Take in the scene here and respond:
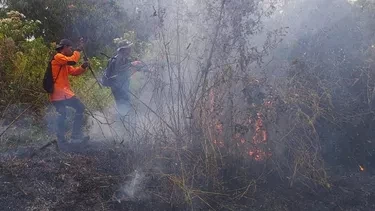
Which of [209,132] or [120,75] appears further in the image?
[120,75]

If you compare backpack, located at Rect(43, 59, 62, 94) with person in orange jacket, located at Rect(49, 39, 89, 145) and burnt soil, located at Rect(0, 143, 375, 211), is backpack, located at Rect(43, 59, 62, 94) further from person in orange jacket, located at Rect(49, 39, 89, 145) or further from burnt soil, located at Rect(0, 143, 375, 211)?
burnt soil, located at Rect(0, 143, 375, 211)

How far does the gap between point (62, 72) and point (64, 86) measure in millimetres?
187

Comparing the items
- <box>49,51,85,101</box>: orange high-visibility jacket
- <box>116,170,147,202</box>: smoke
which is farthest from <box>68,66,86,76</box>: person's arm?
<box>116,170,147,202</box>: smoke

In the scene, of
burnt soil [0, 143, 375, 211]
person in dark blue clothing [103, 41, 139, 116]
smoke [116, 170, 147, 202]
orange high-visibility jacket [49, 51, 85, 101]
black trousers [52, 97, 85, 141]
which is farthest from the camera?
person in dark blue clothing [103, 41, 139, 116]

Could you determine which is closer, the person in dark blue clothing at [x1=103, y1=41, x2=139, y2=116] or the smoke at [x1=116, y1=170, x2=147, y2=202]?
the smoke at [x1=116, y1=170, x2=147, y2=202]

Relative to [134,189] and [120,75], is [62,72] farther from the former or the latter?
[134,189]

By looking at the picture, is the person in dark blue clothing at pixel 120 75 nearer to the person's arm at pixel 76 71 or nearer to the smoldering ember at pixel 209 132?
the smoldering ember at pixel 209 132

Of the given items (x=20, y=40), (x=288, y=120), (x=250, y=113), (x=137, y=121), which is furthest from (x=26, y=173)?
(x=20, y=40)

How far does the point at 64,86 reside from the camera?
5672 mm

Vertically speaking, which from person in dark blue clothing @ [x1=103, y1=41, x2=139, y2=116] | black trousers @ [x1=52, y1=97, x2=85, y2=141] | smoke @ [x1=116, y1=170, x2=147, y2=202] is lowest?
smoke @ [x1=116, y1=170, x2=147, y2=202]

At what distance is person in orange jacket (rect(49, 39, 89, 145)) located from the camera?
18.1 ft

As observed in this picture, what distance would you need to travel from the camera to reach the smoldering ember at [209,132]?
14.2 feet

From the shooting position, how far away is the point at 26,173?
178 inches

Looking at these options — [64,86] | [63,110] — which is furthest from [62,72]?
[63,110]
